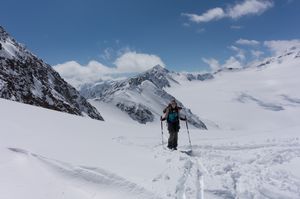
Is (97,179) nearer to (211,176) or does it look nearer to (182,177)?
(182,177)

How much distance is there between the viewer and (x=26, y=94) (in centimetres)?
11569

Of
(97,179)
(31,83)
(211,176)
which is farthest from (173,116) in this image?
(31,83)

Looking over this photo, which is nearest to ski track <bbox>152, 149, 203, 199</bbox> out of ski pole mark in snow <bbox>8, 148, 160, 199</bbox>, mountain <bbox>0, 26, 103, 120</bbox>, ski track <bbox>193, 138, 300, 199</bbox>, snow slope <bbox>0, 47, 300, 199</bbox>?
snow slope <bbox>0, 47, 300, 199</bbox>

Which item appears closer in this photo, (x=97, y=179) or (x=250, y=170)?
(x=97, y=179)

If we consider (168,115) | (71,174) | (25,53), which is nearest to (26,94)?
(25,53)

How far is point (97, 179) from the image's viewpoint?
33.3ft

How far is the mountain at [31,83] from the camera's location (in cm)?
11156

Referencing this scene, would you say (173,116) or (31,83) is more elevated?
(31,83)

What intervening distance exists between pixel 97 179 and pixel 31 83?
13216 cm

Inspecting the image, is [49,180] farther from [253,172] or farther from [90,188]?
[253,172]

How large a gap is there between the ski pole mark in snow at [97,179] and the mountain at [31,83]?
9206 cm

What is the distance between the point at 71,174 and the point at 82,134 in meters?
6.82

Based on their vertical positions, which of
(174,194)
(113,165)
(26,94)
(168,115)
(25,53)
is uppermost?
(25,53)

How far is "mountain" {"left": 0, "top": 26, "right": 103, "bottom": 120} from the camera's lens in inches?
4392
